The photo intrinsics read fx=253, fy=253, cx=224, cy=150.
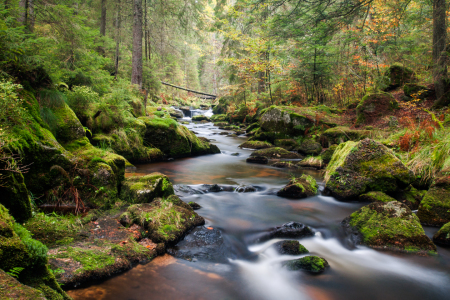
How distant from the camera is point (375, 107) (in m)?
11.7

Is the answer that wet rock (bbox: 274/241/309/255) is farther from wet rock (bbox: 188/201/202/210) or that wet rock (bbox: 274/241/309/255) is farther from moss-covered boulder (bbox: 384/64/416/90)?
moss-covered boulder (bbox: 384/64/416/90)

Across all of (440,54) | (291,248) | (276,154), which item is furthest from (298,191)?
(440,54)

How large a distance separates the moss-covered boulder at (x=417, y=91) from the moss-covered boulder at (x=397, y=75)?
1848mm

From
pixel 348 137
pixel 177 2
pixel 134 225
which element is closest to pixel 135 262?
pixel 134 225

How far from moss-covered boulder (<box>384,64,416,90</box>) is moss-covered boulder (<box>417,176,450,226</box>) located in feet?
35.7

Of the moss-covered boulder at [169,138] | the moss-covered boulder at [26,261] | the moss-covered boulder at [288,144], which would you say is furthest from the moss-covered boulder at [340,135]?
the moss-covered boulder at [26,261]

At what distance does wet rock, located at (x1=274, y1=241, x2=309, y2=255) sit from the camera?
13.7 ft

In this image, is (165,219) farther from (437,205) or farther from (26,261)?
(437,205)

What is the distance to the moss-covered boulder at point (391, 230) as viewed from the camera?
4.11m

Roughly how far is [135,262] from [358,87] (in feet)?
50.6

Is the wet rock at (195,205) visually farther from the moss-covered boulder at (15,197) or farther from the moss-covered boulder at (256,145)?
the moss-covered boulder at (256,145)

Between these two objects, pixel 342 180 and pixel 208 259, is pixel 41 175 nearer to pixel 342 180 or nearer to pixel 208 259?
pixel 208 259

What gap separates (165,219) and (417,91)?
1314 centimetres

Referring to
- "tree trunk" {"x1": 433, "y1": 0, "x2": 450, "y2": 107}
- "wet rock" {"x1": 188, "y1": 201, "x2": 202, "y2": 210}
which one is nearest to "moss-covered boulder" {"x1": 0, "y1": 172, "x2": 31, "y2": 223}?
"wet rock" {"x1": 188, "y1": 201, "x2": 202, "y2": 210}
